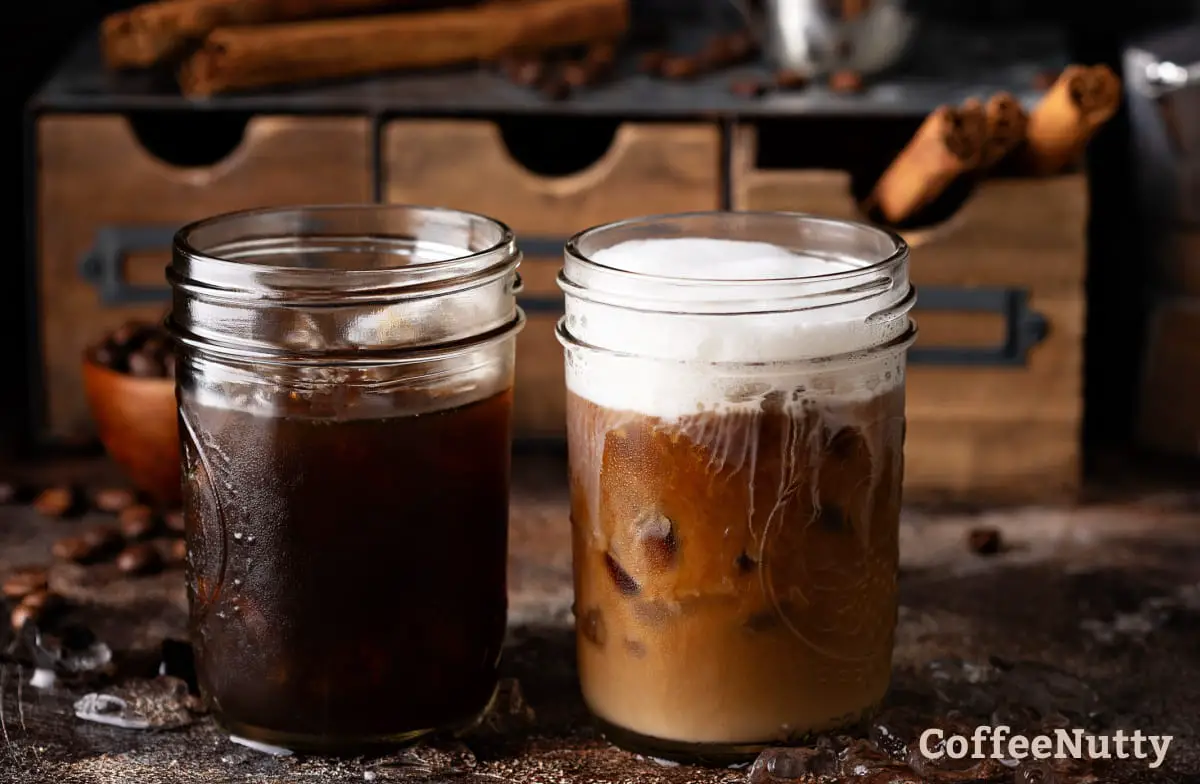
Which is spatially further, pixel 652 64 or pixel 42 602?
pixel 652 64

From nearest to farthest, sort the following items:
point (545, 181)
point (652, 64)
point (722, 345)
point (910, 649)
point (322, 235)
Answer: point (722, 345)
point (322, 235)
point (910, 649)
point (545, 181)
point (652, 64)

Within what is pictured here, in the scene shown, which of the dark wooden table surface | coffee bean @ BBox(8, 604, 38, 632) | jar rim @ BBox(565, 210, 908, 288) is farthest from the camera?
coffee bean @ BBox(8, 604, 38, 632)

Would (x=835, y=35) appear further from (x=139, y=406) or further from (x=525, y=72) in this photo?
(x=139, y=406)

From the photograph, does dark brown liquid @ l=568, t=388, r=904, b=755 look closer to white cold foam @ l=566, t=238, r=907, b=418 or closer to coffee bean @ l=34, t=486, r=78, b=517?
white cold foam @ l=566, t=238, r=907, b=418

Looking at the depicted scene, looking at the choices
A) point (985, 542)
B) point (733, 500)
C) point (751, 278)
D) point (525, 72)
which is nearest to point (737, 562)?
point (733, 500)

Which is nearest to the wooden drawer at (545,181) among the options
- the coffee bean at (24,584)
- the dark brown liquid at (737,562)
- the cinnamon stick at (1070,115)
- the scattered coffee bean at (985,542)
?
the cinnamon stick at (1070,115)

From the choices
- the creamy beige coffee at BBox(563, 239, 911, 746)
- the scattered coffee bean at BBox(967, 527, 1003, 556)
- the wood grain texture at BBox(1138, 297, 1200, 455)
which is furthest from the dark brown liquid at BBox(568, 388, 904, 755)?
the wood grain texture at BBox(1138, 297, 1200, 455)

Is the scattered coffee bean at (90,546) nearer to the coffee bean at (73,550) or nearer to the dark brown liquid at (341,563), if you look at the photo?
the coffee bean at (73,550)

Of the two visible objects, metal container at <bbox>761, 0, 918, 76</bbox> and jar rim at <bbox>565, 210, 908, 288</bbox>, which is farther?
metal container at <bbox>761, 0, 918, 76</bbox>
